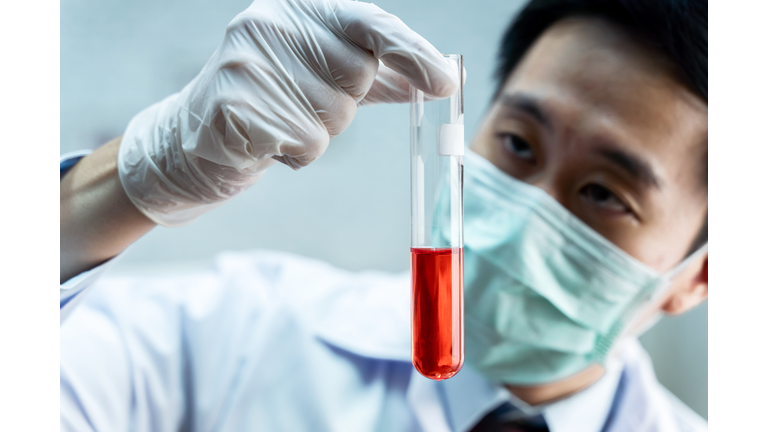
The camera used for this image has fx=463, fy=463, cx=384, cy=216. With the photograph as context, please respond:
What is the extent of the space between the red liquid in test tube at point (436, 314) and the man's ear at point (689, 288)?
3.01 ft

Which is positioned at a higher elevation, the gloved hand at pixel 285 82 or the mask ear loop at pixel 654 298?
the gloved hand at pixel 285 82

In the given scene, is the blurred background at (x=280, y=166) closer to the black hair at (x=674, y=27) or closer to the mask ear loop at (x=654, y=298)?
the black hair at (x=674, y=27)

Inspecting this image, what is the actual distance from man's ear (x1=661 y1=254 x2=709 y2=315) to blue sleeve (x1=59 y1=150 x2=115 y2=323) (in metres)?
1.48

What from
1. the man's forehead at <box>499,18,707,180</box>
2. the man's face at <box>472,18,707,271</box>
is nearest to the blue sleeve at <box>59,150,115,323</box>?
the man's face at <box>472,18,707,271</box>

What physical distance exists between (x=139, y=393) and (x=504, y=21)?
1582mm

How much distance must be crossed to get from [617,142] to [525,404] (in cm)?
80

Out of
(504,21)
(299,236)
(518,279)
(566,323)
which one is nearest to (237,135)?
(518,279)

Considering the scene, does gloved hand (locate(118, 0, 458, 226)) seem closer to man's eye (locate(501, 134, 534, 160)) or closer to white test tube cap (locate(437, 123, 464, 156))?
white test tube cap (locate(437, 123, 464, 156))

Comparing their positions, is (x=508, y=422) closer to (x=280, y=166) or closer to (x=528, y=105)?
(x=528, y=105)

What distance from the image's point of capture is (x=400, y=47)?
2.49 feet

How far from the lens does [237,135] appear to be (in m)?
0.78

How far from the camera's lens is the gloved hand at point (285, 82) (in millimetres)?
773

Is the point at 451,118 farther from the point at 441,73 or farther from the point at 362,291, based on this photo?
the point at 362,291

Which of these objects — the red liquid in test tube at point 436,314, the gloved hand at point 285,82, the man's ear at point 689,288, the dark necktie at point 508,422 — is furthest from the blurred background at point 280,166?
the red liquid in test tube at point 436,314
